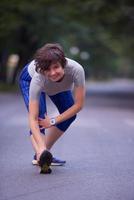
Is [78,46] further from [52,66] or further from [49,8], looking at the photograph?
[52,66]

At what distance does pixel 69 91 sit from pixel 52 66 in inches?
36.0

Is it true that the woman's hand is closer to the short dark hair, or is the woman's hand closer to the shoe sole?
the shoe sole

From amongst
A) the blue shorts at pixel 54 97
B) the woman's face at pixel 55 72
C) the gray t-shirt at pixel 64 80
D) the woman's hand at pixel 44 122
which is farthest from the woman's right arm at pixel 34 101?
the blue shorts at pixel 54 97

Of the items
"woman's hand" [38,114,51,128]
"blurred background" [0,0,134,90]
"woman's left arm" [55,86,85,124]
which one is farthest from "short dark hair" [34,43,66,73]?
"blurred background" [0,0,134,90]

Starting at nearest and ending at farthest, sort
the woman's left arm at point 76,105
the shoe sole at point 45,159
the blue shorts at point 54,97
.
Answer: the shoe sole at point 45,159, the woman's left arm at point 76,105, the blue shorts at point 54,97

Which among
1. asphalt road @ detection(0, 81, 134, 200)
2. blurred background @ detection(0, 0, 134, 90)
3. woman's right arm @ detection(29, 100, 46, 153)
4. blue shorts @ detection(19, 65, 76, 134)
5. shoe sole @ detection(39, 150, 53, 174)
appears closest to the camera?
asphalt road @ detection(0, 81, 134, 200)

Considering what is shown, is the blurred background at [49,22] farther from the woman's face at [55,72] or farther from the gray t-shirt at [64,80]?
the woman's face at [55,72]

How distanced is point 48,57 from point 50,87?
63 cm

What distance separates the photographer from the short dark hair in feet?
25.2

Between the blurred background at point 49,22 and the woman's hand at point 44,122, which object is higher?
the woman's hand at point 44,122

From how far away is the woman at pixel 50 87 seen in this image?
25.4ft

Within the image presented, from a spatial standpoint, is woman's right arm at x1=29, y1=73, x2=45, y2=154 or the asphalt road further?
woman's right arm at x1=29, y1=73, x2=45, y2=154

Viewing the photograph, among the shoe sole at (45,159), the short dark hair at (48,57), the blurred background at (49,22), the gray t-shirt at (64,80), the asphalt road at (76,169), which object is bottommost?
the blurred background at (49,22)

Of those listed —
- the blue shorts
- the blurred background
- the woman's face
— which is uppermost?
the woman's face
